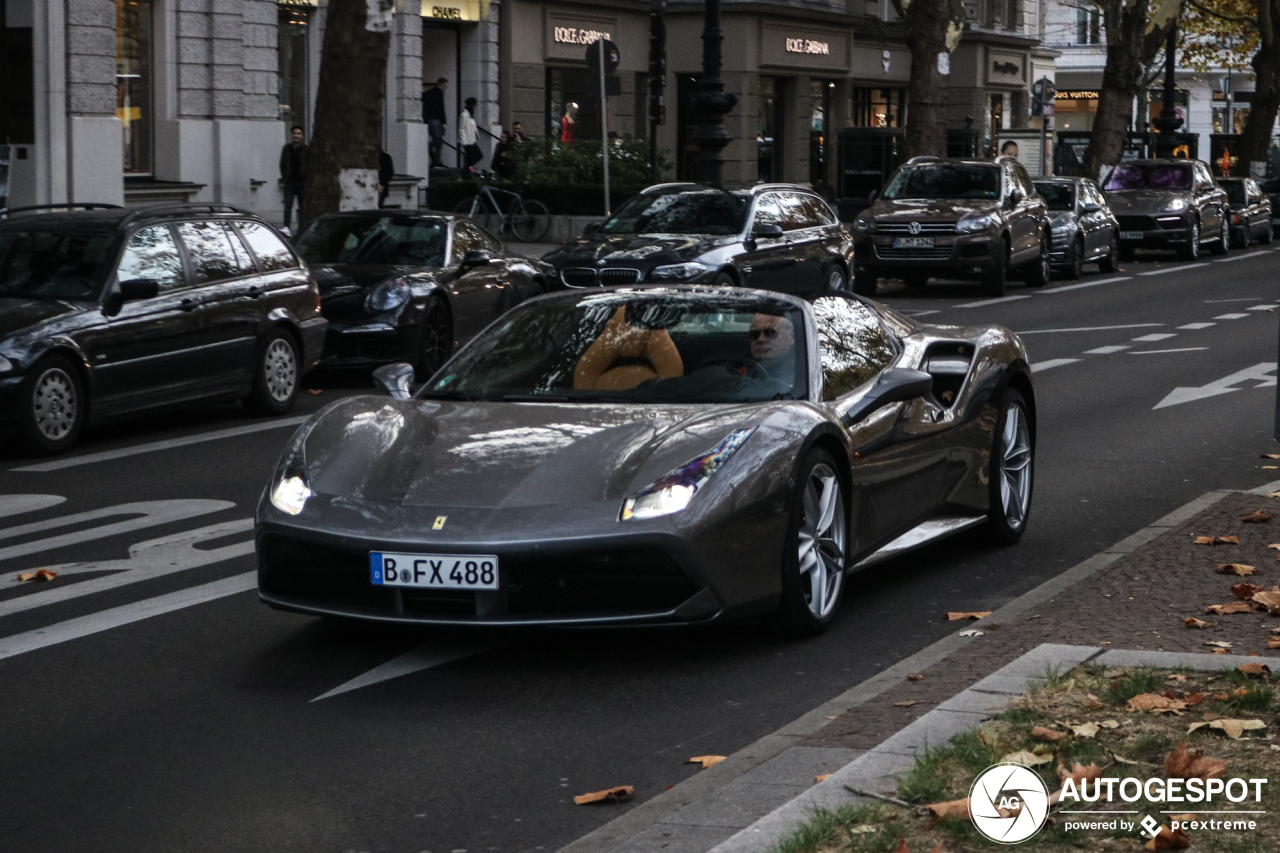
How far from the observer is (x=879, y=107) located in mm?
56719

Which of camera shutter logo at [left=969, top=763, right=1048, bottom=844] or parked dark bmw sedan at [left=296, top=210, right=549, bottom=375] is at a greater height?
parked dark bmw sedan at [left=296, top=210, right=549, bottom=375]

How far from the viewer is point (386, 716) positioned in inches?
237

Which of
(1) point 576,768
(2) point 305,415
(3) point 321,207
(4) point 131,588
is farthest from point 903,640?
(3) point 321,207

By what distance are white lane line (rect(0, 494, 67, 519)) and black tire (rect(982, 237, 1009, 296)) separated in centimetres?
1847

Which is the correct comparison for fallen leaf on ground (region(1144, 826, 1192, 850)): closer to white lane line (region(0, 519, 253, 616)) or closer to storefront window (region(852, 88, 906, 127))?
white lane line (region(0, 519, 253, 616))

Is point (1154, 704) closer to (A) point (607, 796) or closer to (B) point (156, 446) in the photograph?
(A) point (607, 796)

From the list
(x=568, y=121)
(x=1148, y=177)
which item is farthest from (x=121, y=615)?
(x=568, y=121)

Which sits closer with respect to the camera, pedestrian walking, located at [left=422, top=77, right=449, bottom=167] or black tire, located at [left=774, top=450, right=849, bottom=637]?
black tire, located at [left=774, top=450, right=849, bottom=637]

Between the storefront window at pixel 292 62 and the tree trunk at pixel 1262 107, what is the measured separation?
30.1 meters

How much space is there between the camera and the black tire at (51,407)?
466 inches

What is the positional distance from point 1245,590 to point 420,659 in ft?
9.93

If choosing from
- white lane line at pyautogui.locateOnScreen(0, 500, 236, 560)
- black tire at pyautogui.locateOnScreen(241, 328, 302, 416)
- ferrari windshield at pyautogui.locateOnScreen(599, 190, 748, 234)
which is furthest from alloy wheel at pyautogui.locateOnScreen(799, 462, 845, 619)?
ferrari windshield at pyautogui.locateOnScreen(599, 190, 748, 234)

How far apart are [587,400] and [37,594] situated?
237cm

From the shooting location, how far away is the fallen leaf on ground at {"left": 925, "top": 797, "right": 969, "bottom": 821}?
4.49 metres
